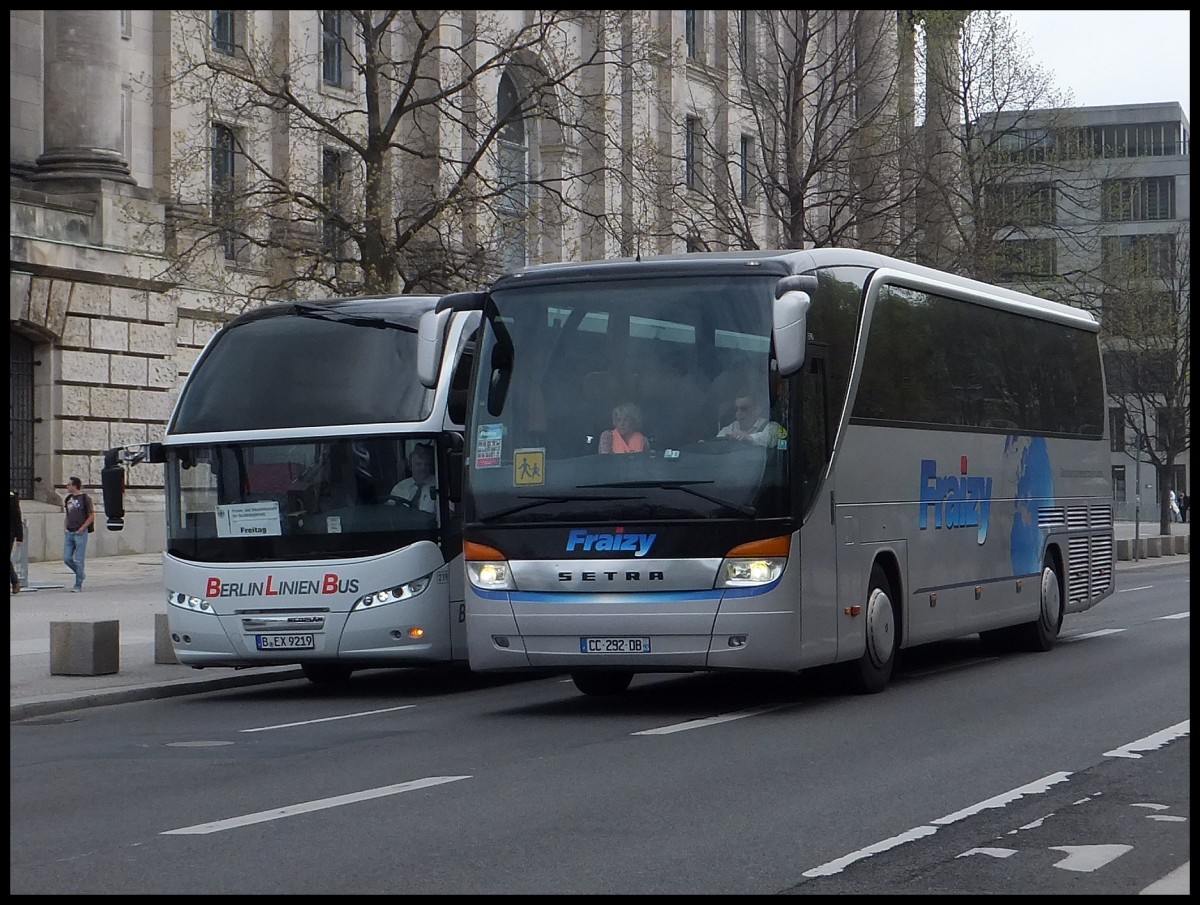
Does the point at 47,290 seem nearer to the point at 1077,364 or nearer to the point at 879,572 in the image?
the point at 1077,364

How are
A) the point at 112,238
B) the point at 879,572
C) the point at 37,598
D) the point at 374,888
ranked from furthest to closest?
the point at 112,238, the point at 37,598, the point at 879,572, the point at 374,888

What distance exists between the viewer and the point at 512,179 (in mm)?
40781

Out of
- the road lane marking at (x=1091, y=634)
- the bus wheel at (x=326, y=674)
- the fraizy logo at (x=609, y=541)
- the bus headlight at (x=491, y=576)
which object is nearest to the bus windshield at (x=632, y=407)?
the fraizy logo at (x=609, y=541)

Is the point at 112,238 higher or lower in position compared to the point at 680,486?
higher

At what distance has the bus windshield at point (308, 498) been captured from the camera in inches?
632

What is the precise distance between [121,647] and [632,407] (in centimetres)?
938

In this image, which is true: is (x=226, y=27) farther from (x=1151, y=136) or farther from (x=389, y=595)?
(x=1151, y=136)

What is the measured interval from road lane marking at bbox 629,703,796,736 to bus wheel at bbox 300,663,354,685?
15.7ft

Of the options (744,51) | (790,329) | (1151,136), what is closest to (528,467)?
(790,329)

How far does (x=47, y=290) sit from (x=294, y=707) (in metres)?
21.1

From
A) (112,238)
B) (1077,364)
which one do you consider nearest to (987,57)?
(112,238)

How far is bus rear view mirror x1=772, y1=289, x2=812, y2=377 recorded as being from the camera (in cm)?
1322

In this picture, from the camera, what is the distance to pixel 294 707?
51.1 ft

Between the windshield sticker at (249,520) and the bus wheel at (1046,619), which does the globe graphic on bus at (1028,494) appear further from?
the windshield sticker at (249,520)
